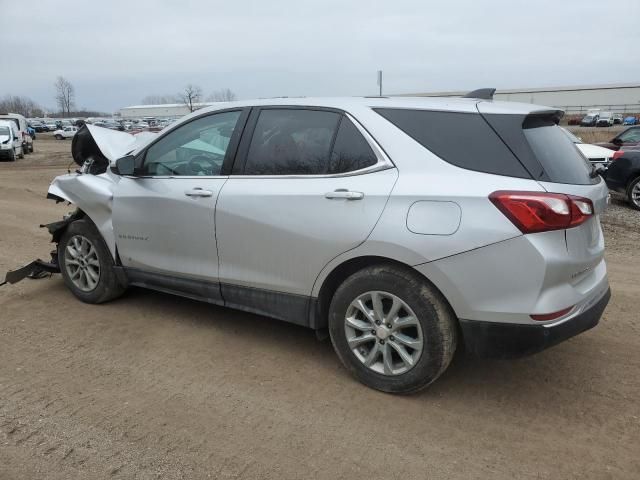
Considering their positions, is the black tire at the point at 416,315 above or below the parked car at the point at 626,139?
below

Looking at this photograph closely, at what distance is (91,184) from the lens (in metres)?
4.75

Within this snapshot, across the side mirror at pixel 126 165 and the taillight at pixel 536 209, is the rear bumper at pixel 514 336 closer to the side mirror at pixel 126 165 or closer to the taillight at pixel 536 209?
the taillight at pixel 536 209

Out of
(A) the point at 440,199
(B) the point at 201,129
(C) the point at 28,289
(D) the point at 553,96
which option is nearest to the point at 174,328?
(B) the point at 201,129

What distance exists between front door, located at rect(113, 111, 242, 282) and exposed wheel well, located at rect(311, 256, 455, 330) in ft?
2.90

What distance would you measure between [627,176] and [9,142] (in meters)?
23.5

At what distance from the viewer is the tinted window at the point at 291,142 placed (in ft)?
11.6

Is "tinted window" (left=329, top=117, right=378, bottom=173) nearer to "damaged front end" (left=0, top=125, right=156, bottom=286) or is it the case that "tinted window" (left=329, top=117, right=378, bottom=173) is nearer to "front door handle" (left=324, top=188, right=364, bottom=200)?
"front door handle" (left=324, top=188, right=364, bottom=200)

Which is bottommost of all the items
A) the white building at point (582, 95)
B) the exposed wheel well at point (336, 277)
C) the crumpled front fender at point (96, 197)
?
the exposed wheel well at point (336, 277)

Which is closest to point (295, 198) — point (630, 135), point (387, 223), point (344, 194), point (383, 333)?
point (344, 194)

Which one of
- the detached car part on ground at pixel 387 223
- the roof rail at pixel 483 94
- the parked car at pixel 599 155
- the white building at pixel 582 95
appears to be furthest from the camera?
the white building at pixel 582 95

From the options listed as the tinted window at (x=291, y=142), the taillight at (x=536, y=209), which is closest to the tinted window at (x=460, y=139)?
the taillight at (x=536, y=209)

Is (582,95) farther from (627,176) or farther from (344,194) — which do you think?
(344,194)

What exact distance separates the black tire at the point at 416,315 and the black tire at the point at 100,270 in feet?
7.79

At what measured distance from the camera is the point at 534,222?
281 cm
